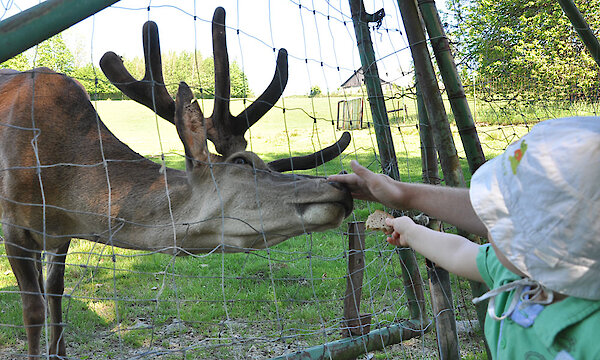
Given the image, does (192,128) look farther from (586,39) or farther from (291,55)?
(586,39)

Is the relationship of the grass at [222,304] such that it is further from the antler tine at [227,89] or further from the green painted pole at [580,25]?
the green painted pole at [580,25]

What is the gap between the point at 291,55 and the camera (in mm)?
3402

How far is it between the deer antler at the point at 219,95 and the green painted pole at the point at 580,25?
6.78ft

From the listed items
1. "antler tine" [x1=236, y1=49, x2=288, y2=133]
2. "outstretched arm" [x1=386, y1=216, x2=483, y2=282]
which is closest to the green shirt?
"outstretched arm" [x1=386, y1=216, x2=483, y2=282]

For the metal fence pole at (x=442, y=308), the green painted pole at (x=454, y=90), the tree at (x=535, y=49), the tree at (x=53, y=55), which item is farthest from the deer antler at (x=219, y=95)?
the tree at (x=535, y=49)

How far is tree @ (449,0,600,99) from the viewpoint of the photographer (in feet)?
34.6

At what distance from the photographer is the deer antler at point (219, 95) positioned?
10.1 ft

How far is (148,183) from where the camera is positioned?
321 centimetres

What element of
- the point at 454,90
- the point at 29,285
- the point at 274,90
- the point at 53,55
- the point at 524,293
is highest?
the point at 53,55

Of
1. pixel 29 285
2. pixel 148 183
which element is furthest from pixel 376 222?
pixel 29 285

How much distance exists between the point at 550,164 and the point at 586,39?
368 cm

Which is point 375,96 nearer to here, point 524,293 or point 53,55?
point 524,293

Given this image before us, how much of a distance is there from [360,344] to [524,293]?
2.00 metres

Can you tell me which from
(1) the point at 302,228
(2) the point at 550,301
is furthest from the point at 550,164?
(1) the point at 302,228
